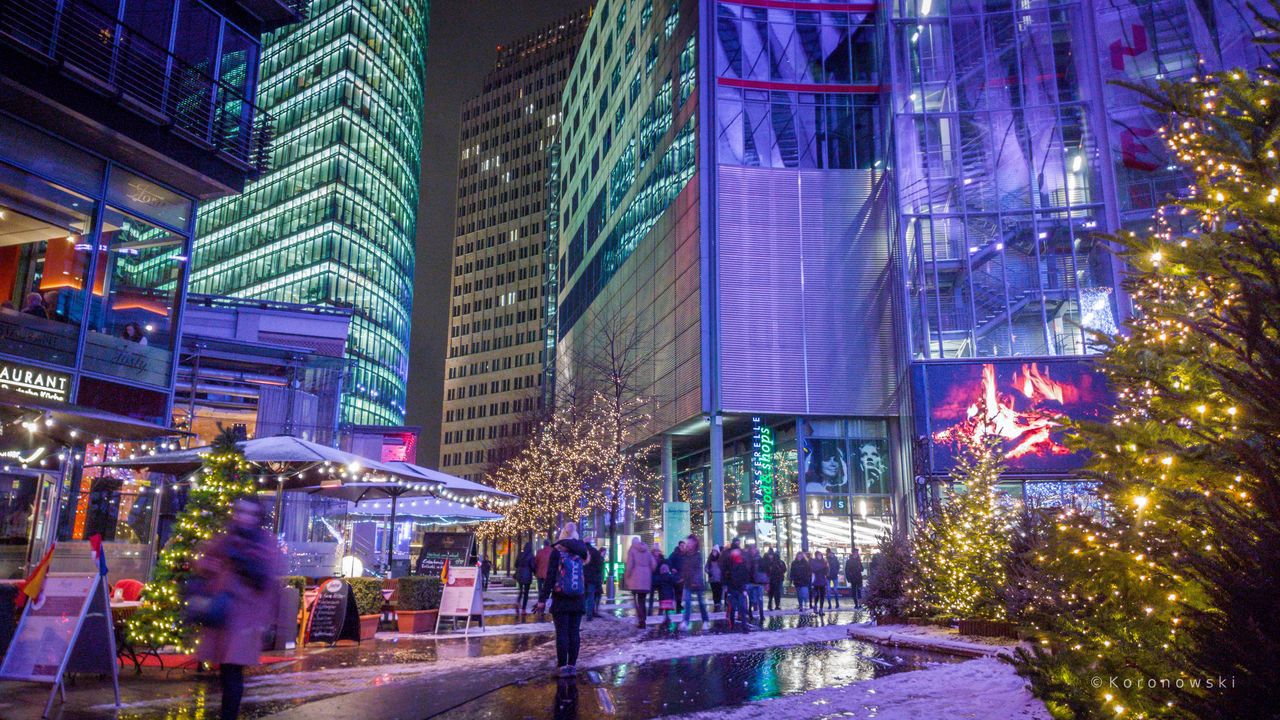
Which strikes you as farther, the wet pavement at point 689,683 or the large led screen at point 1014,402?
the large led screen at point 1014,402

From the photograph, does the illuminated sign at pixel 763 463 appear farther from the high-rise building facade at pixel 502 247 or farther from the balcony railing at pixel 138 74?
the high-rise building facade at pixel 502 247

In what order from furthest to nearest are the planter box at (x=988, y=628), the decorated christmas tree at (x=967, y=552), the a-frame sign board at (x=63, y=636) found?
1. the decorated christmas tree at (x=967, y=552)
2. the planter box at (x=988, y=628)
3. the a-frame sign board at (x=63, y=636)

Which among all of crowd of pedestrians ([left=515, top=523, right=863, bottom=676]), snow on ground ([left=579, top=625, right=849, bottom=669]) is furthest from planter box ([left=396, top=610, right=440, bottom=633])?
snow on ground ([left=579, top=625, right=849, bottom=669])

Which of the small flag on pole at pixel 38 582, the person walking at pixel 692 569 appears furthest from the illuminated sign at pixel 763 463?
the small flag on pole at pixel 38 582

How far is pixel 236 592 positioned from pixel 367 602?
938 cm

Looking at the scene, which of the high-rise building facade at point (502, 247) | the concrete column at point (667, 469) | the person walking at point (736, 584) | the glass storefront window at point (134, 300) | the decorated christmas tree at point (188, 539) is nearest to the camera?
the decorated christmas tree at point (188, 539)

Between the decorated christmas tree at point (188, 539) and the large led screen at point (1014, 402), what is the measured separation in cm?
2742

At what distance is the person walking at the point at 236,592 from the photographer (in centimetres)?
653

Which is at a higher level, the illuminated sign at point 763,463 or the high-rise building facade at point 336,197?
the high-rise building facade at point 336,197

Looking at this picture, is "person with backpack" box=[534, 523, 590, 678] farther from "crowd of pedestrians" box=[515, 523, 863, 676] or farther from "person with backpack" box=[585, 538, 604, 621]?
"person with backpack" box=[585, 538, 604, 621]

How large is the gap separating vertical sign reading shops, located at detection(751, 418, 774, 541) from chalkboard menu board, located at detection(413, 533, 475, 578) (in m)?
20.9

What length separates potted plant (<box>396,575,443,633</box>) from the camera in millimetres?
16641

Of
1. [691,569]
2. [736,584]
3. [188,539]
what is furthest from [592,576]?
[188,539]

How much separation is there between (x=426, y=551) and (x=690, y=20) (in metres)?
31.5
